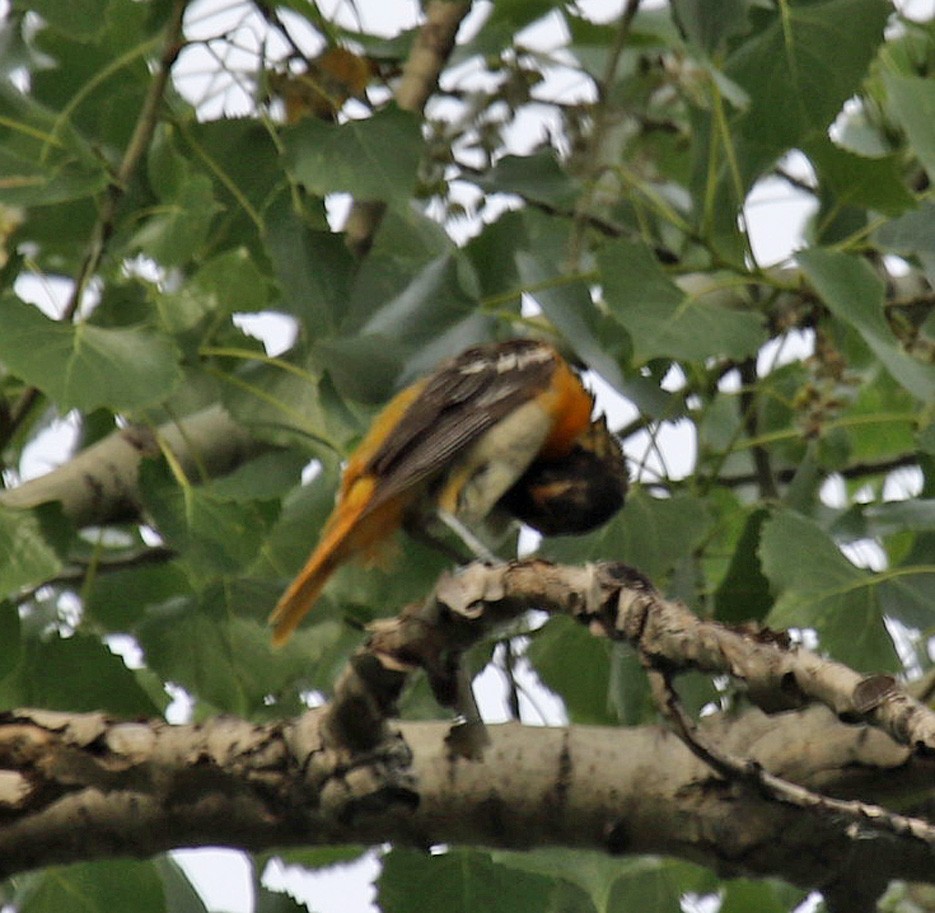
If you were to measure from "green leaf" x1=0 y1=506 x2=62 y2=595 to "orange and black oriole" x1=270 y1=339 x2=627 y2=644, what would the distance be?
0.46 metres

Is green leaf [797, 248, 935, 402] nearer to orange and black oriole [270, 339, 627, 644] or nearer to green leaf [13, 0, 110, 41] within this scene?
orange and black oriole [270, 339, 627, 644]

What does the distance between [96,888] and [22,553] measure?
61cm

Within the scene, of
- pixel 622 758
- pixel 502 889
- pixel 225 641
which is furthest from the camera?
pixel 225 641

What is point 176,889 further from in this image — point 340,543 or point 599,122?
point 599,122

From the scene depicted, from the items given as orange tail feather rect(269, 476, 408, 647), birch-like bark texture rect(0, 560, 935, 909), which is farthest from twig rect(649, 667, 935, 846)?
orange tail feather rect(269, 476, 408, 647)

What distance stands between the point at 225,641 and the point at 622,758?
107cm

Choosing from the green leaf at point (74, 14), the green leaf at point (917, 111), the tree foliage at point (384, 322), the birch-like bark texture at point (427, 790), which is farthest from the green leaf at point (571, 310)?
the green leaf at point (74, 14)

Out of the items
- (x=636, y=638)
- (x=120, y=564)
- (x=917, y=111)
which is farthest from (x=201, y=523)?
(x=917, y=111)

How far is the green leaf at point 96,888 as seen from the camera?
3043 millimetres

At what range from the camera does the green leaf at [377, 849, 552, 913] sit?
2941 millimetres

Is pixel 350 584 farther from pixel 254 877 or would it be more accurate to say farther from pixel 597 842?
A: pixel 597 842

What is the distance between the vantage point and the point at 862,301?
3.16 m

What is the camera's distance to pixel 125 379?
9.87 feet

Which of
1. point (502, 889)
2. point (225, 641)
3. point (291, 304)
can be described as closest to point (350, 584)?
point (225, 641)
